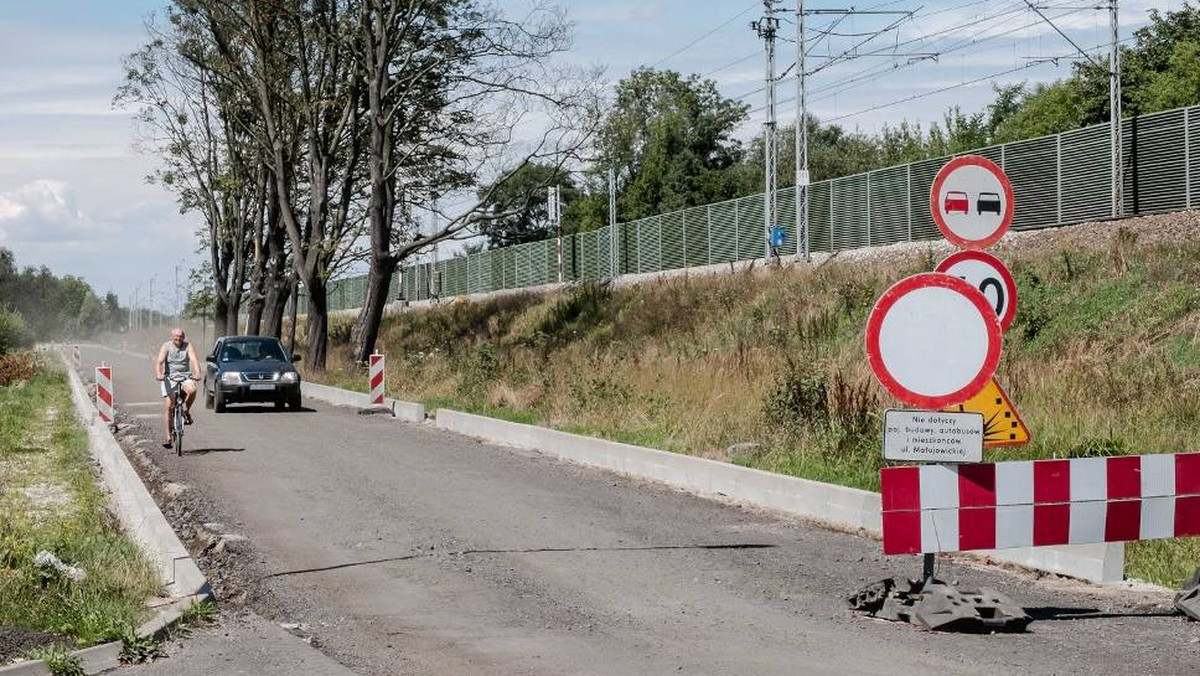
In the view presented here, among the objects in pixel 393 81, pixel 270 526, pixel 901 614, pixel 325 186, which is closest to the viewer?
pixel 901 614

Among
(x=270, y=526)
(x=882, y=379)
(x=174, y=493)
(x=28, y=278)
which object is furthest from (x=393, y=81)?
(x=28, y=278)

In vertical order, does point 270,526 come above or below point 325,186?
below

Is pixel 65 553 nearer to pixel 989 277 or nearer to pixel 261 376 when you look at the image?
pixel 989 277

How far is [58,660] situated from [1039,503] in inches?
214

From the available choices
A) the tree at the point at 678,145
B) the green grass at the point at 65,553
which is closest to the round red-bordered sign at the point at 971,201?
the green grass at the point at 65,553

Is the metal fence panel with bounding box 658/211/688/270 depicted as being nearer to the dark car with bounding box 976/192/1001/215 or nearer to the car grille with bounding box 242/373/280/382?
the car grille with bounding box 242/373/280/382

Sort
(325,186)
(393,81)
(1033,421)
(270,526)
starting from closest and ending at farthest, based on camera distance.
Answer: (270,526) → (1033,421) → (393,81) → (325,186)

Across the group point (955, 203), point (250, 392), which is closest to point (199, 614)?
point (955, 203)

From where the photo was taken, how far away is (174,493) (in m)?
15.1

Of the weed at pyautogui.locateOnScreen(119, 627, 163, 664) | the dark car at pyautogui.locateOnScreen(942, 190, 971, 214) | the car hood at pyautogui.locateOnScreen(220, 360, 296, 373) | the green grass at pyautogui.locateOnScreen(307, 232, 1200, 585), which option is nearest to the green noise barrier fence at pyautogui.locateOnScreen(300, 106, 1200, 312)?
the green grass at pyautogui.locateOnScreen(307, 232, 1200, 585)

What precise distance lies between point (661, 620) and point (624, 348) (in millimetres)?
22615

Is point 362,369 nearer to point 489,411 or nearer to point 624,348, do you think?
point 624,348

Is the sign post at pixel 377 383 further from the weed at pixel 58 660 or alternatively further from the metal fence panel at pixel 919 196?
the weed at pixel 58 660

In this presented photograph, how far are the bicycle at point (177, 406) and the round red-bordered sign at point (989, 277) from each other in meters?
13.1
